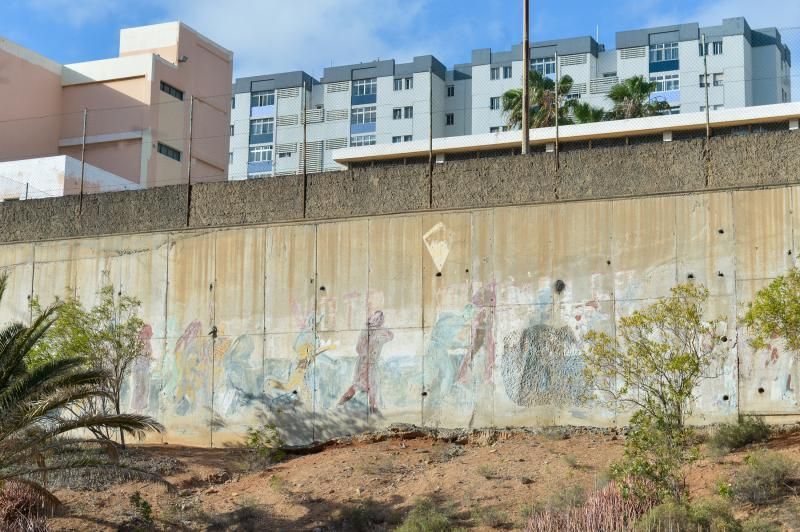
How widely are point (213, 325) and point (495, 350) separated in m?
5.69

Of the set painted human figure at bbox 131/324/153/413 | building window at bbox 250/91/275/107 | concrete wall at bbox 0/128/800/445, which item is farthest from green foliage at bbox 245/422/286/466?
building window at bbox 250/91/275/107

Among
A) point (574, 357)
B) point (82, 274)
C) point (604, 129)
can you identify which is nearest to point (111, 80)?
point (604, 129)

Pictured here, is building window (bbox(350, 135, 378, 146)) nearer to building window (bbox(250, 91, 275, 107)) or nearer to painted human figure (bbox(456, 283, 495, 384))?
building window (bbox(250, 91, 275, 107))

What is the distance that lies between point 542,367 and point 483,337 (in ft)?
3.87

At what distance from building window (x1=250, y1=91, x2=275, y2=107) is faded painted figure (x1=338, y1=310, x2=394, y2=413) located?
183ft

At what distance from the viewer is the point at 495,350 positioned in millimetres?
19719

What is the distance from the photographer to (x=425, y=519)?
51.4 feet

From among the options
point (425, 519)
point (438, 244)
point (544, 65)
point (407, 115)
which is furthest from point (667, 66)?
point (425, 519)

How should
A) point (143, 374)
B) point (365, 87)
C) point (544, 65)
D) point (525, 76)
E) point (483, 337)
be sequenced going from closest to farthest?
point (483, 337), point (143, 374), point (525, 76), point (544, 65), point (365, 87)

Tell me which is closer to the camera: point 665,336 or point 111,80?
point 665,336

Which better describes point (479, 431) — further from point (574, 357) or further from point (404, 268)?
point (404, 268)

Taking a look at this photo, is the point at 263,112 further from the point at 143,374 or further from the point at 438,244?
the point at 438,244

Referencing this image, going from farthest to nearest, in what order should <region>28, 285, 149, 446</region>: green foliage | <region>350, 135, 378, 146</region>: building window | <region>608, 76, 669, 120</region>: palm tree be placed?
<region>350, 135, 378, 146</region>: building window, <region>608, 76, 669, 120</region>: palm tree, <region>28, 285, 149, 446</region>: green foliage

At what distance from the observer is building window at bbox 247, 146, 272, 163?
238 feet
